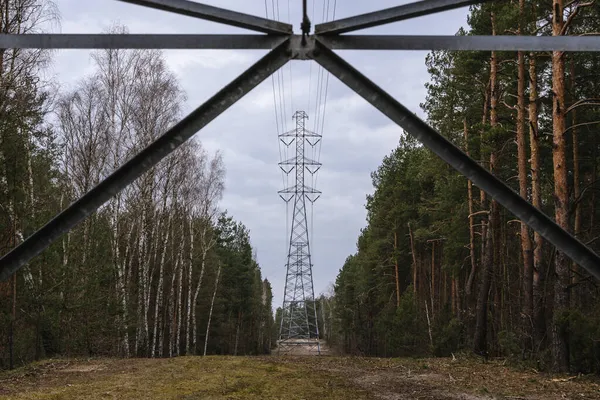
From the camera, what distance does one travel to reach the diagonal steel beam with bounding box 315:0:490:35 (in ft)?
10.8

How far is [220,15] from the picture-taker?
3309mm

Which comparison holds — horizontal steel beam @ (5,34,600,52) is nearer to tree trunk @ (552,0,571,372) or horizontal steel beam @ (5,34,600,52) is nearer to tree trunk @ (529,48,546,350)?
tree trunk @ (552,0,571,372)

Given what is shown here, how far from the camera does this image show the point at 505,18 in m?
13.2

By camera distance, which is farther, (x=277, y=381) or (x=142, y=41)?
(x=277, y=381)

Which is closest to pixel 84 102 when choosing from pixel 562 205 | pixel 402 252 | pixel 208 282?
pixel 562 205

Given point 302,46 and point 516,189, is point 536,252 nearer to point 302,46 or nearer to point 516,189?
point 516,189

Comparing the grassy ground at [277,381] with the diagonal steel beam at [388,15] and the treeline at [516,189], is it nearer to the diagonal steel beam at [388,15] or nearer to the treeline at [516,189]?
the treeline at [516,189]

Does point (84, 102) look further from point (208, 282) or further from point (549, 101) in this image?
point (208, 282)

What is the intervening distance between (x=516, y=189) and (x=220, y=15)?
2200 centimetres

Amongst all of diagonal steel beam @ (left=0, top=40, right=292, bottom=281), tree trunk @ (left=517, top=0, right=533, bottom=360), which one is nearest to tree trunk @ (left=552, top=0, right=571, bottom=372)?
tree trunk @ (left=517, top=0, right=533, bottom=360)

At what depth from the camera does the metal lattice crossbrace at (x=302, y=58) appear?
3.13m

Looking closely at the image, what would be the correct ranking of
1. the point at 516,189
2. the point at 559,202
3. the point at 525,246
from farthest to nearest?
the point at 516,189
the point at 525,246
the point at 559,202

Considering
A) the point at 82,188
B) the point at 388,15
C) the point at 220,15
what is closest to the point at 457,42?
the point at 388,15

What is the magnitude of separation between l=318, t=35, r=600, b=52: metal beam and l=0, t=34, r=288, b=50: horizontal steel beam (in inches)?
16.8
